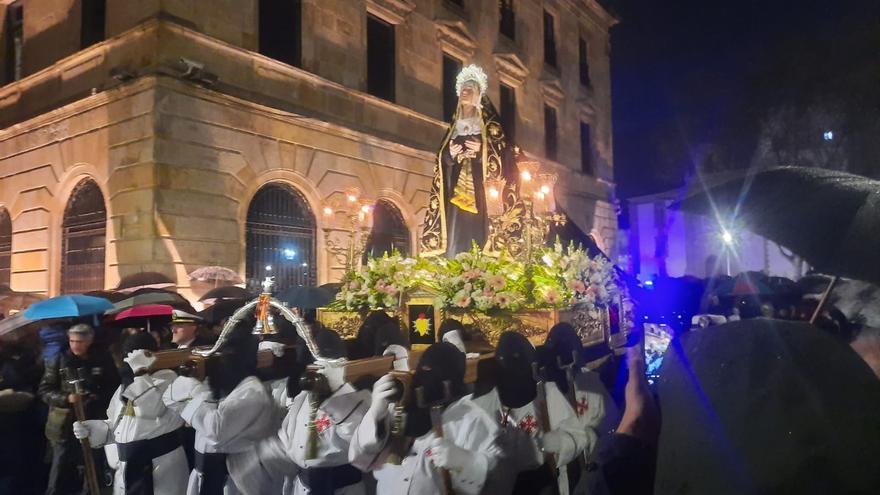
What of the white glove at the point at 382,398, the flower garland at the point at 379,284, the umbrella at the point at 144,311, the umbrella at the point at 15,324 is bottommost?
the white glove at the point at 382,398

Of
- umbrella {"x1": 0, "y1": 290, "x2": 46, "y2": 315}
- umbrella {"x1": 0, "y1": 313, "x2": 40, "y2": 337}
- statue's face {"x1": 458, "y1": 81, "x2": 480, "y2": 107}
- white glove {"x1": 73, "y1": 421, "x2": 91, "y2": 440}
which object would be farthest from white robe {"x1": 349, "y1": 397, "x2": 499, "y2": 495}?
umbrella {"x1": 0, "y1": 290, "x2": 46, "y2": 315}

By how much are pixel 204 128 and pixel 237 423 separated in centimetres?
809

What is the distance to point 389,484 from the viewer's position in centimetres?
369

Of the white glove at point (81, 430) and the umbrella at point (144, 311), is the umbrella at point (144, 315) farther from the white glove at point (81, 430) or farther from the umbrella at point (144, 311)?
the white glove at point (81, 430)

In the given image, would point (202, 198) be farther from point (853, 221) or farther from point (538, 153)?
point (538, 153)

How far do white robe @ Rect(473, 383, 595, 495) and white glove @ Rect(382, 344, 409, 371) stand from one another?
2.03 ft

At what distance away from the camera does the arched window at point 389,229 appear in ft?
47.5

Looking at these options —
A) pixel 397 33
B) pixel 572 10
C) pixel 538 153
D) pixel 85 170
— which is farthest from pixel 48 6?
pixel 572 10

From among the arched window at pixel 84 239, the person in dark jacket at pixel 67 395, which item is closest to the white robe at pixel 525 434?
the person in dark jacket at pixel 67 395

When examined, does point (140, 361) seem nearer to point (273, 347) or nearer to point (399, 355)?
point (273, 347)

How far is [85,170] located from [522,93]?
14183mm

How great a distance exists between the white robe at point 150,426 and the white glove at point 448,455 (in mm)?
2720

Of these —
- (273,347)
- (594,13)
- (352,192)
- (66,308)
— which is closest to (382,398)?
(273,347)

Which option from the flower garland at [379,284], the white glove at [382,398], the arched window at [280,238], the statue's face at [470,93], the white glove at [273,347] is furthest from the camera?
the arched window at [280,238]
